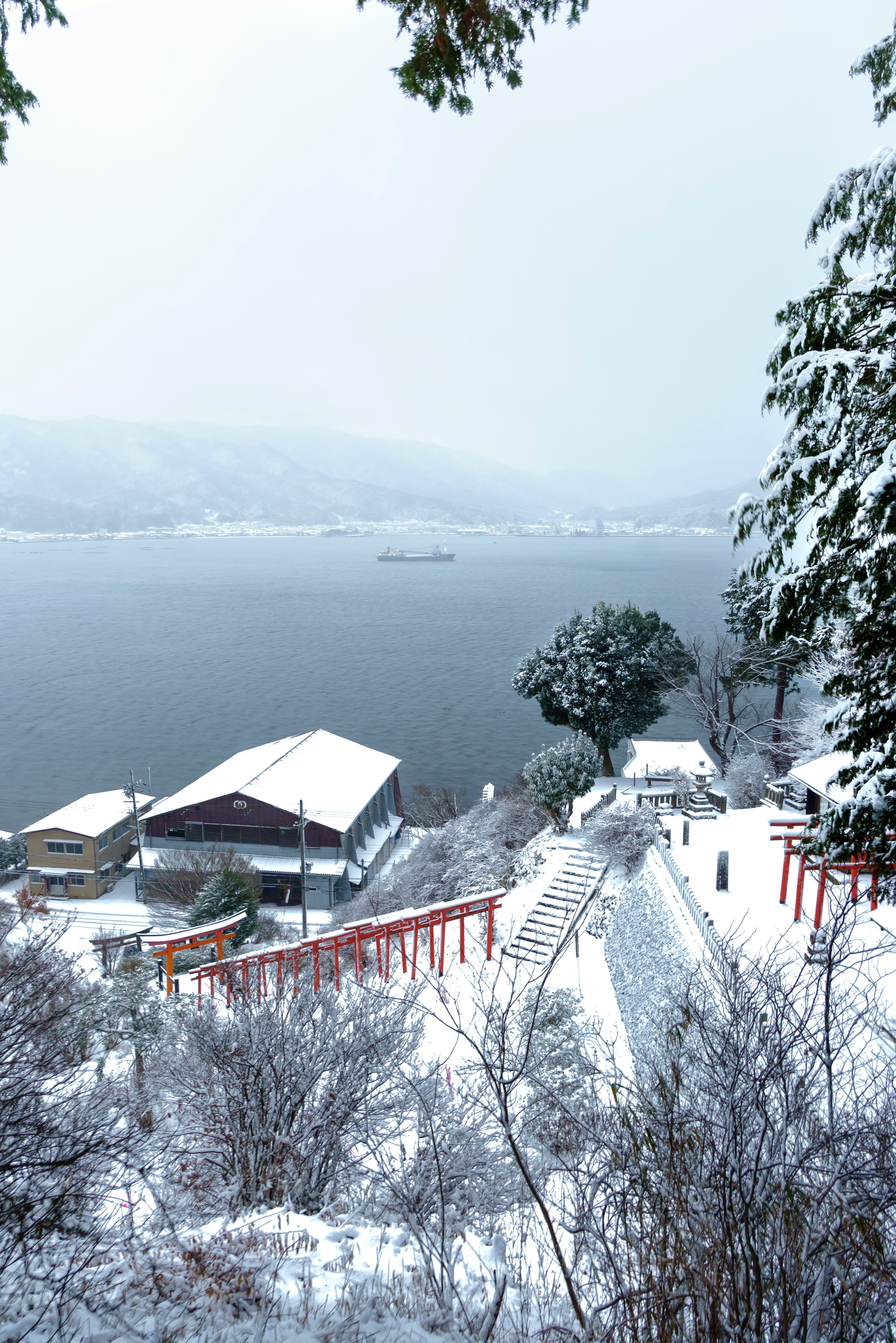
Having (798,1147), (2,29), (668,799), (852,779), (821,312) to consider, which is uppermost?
(2,29)

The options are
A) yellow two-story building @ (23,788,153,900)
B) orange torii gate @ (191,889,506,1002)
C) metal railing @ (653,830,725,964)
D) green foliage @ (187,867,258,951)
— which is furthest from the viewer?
yellow two-story building @ (23,788,153,900)

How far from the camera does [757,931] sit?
1242 centimetres

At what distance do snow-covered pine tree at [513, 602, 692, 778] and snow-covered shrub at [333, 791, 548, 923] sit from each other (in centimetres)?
583

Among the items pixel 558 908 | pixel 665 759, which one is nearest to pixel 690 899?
pixel 558 908

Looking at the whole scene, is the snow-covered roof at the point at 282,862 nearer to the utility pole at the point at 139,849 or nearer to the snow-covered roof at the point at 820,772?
the utility pole at the point at 139,849

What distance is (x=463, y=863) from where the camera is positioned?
21797 millimetres

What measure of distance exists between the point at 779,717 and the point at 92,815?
109 ft

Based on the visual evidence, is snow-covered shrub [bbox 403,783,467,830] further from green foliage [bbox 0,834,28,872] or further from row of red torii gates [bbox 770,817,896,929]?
row of red torii gates [bbox 770,817,896,929]

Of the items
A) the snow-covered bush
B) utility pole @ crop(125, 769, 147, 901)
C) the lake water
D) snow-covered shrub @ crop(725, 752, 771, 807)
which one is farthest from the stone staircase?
the lake water

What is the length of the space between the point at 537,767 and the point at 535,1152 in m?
14.5

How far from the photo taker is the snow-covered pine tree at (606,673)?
31656 mm

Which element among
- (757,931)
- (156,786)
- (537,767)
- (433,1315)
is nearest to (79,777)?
(156,786)

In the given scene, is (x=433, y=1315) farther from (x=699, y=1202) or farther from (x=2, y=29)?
(x=2, y=29)

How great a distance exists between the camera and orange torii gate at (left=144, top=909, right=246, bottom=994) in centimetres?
1552
